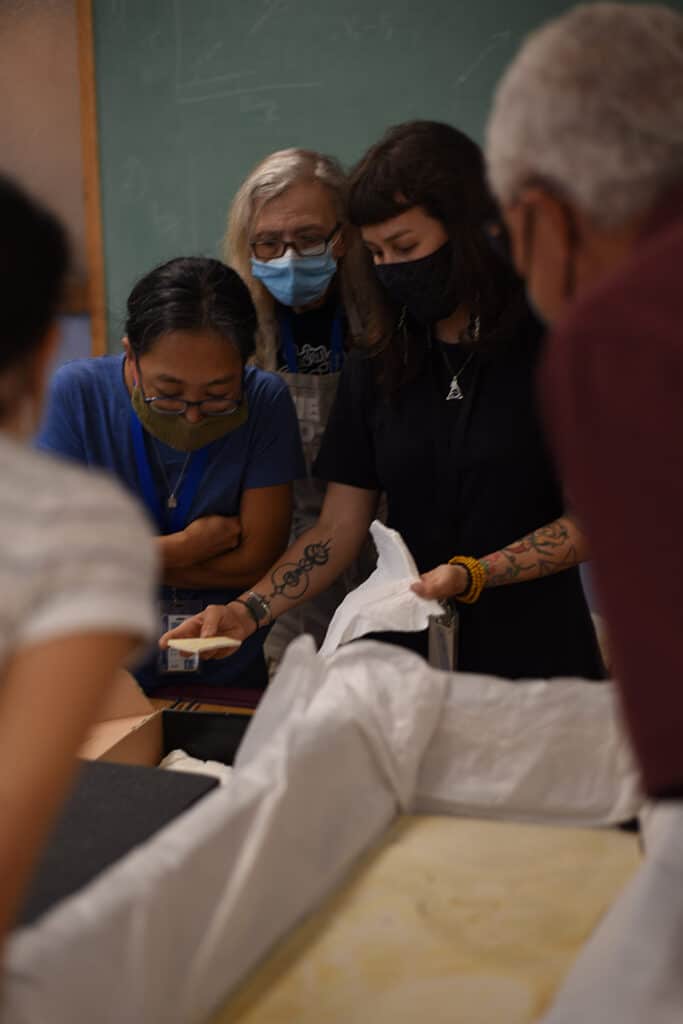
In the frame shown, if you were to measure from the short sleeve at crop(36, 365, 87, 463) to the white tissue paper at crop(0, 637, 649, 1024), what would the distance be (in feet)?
2.87

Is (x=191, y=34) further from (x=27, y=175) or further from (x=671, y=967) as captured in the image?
(x=671, y=967)

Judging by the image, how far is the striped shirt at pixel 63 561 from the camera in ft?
2.02

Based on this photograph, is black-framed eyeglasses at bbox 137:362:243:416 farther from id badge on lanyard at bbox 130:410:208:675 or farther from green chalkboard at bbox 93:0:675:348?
green chalkboard at bbox 93:0:675:348

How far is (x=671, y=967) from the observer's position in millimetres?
766

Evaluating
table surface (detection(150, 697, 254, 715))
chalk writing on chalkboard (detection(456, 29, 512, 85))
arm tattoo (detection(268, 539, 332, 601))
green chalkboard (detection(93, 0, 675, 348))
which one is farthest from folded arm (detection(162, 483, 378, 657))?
chalk writing on chalkboard (detection(456, 29, 512, 85))

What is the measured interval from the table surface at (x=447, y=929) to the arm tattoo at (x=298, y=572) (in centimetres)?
76

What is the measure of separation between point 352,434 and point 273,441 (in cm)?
15

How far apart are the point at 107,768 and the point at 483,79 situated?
8.33 ft

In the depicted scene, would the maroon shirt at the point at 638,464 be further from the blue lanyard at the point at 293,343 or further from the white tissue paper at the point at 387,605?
the blue lanyard at the point at 293,343

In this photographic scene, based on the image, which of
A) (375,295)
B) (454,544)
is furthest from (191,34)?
(454,544)

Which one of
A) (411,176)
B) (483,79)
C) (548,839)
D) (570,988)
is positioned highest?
(483,79)

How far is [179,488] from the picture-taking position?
77.0 inches

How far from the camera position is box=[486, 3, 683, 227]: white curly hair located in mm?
781

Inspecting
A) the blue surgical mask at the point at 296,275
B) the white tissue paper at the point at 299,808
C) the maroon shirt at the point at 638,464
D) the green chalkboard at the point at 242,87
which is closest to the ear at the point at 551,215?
the maroon shirt at the point at 638,464
